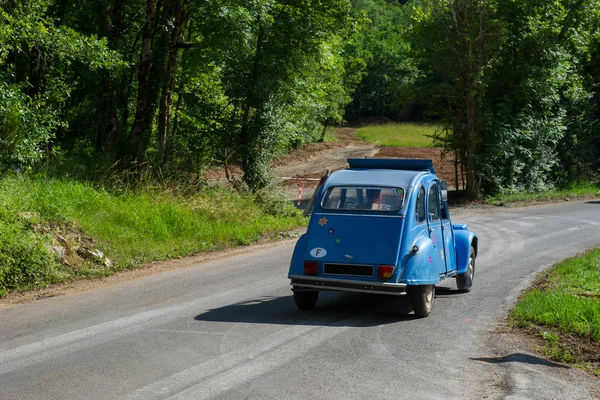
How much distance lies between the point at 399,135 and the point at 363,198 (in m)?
62.9

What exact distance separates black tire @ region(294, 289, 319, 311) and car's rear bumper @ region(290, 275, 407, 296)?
0.42m

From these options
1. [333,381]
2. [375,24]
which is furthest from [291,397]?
[375,24]

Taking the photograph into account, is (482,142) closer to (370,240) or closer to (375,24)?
(370,240)

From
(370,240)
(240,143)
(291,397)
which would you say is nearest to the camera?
(291,397)

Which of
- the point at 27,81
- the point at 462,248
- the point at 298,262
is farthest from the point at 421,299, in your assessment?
the point at 27,81

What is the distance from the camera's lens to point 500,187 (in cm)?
3334

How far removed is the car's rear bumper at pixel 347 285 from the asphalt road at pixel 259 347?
0.47 meters

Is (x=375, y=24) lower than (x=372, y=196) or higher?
higher

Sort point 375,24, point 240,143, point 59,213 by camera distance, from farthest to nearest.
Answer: point 375,24
point 240,143
point 59,213

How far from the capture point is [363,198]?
11109 mm

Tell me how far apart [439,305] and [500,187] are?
22630 millimetres

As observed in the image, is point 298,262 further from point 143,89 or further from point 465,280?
point 143,89

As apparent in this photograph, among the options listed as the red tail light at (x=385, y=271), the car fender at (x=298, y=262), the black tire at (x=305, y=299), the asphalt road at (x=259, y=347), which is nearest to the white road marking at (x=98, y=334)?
the asphalt road at (x=259, y=347)

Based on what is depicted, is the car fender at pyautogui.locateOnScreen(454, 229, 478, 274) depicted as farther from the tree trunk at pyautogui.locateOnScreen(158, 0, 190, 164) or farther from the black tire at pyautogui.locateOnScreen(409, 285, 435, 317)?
the tree trunk at pyautogui.locateOnScreen(158, 0, 190, 164)
